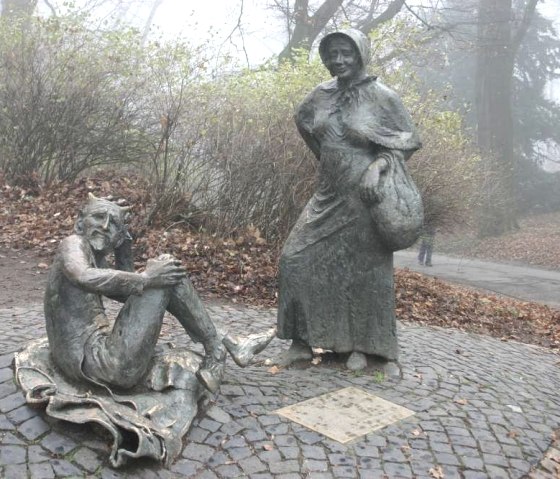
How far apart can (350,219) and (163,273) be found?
1.94 m

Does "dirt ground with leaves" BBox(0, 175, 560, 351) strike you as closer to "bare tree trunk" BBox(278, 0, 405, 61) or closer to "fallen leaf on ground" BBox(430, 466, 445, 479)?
"fallen leaf on ground" BBox(430, 466, 445, 479)

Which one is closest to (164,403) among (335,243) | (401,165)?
(335,243)

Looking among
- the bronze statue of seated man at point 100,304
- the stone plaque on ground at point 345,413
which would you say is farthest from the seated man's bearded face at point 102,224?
the stone plaque on ground at point 345,413

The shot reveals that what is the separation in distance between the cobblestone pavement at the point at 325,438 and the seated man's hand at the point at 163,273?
A: 901mm

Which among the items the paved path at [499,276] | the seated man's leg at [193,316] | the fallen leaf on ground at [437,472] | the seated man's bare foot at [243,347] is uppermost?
the seated man's leg at [193,316]

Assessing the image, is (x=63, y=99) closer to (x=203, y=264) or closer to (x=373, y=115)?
(x=203, y=264)

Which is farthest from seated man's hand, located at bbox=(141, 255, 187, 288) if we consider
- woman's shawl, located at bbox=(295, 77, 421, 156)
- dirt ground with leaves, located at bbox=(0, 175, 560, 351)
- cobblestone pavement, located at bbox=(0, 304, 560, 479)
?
dirt ground with leaves, located at bbox=(0, 175, 560, 351)

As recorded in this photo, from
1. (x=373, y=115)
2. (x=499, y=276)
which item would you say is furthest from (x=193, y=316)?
(x=499, y=276)

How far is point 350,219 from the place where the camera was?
5227 millimetres

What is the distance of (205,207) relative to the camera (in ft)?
35.0

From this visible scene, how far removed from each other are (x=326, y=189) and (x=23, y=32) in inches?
352

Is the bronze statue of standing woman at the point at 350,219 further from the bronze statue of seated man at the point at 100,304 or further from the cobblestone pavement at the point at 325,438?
the bronze statue of seated man at the point at 100,304

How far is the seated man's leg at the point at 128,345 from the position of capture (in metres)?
3.77

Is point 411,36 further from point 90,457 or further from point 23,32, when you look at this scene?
point 90,457
